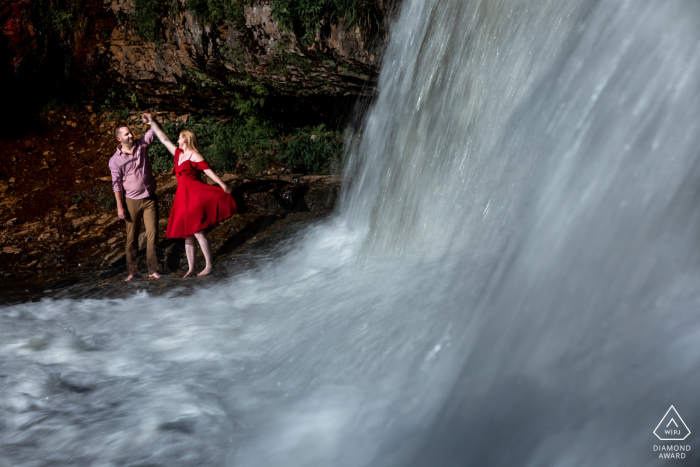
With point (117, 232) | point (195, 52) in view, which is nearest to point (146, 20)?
point (195, 52)

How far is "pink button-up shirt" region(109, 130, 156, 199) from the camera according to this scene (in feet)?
18.0

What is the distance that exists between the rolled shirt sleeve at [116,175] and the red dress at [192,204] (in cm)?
67

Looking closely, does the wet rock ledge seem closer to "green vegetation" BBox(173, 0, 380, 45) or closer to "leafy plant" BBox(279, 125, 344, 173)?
"leafy plant" BBox(279, 125, 344, 173)

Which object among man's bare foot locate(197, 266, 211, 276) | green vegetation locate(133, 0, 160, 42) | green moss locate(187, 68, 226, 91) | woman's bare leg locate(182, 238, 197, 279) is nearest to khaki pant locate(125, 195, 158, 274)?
woman's bare leg locate(182, 238, 197, 279)

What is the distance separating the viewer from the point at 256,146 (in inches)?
362

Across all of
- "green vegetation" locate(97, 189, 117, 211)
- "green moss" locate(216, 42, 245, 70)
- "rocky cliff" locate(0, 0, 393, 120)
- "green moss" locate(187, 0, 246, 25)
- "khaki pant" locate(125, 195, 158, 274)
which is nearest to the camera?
"khaki pant" locate(125, 195, 158, 274)

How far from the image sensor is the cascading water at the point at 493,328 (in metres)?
2.04

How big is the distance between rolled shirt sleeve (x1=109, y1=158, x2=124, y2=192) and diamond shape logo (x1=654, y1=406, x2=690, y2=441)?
5.57m

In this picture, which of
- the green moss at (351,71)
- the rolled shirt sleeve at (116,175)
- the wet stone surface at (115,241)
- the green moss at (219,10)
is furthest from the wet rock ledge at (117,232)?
the green moss at (219,10)

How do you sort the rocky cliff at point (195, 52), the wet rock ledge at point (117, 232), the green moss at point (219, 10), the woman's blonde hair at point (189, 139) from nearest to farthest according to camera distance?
the woman's blonde hair at point (189, 139) < the wet rock ledge at point (117, 232) < the rocky cliff at point (195, 52) < the green moss at point (219, 10)

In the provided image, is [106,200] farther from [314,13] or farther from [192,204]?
[314,13]

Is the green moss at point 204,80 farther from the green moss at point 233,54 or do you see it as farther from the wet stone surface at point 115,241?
the wet stone surface at point 115,241

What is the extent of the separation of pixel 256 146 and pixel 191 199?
392cm

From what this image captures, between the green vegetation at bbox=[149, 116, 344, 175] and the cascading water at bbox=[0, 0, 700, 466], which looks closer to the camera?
the cascading water at bbox=[0, 0, 700, 466]
